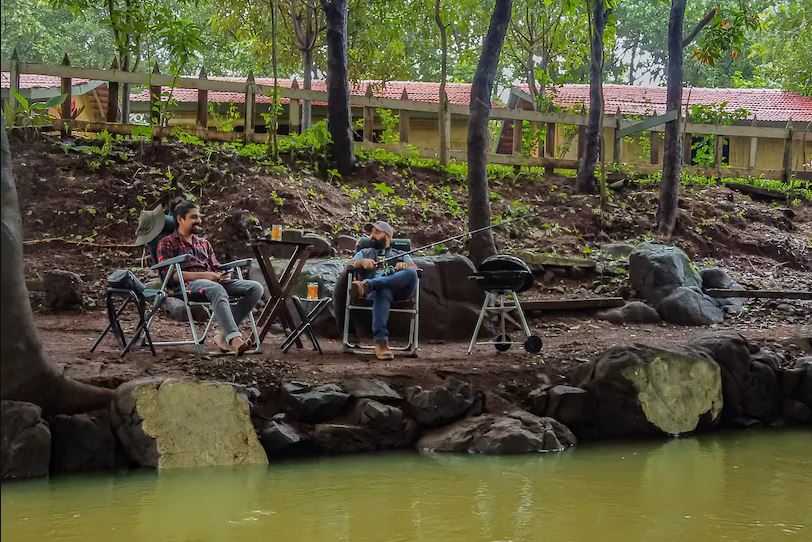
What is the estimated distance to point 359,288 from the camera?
24.4 feet

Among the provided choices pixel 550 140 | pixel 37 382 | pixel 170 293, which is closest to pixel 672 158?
pixel 550 140

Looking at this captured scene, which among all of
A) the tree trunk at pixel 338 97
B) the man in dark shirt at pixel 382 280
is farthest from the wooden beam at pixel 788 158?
the man in dark shirt at pixel 382 280

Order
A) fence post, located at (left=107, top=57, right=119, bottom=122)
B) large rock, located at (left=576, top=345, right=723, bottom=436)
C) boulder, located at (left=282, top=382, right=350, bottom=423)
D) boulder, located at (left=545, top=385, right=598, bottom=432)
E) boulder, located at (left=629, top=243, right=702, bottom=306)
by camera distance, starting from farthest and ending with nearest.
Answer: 1. fence post, located at (left=107, top=57, right=119, bottom=122)
2. boulder, located at (left=629, top=243, right=702, bottom=306)
3. large rock, located at (left=576, top=345, right=723, bottom=436)
4. boulder, located at (left=545, top=385, right=598, bottom=432)
5. boulder, located at (left=282, top=382, right=350, bottom=423)

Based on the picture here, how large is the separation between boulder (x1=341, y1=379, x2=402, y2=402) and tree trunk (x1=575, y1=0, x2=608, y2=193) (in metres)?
8.41

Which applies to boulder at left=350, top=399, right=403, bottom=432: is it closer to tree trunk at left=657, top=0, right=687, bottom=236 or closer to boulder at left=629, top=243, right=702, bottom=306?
boulder at left=629, top=243, right=702, bottom=306

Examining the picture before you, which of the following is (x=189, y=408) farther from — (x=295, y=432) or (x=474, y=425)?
(x=474, y=425)

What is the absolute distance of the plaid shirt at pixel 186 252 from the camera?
22.9ft

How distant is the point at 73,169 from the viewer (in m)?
11.2

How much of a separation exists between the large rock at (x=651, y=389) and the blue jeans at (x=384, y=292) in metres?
1.54

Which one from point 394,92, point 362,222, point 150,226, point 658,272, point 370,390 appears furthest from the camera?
point 394,92

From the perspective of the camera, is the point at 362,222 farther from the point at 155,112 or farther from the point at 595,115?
the point at 595,115

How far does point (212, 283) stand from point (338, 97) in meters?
6.63

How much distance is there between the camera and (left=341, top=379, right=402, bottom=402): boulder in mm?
6398

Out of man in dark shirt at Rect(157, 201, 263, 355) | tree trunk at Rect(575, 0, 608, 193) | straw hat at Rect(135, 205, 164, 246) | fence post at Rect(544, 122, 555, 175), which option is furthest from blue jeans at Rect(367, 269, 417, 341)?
fence post at Rect(544, 122, 555, 175)
